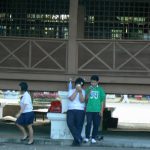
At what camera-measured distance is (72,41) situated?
16812mm

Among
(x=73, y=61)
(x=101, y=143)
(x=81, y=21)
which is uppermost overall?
(x=81, y=21)

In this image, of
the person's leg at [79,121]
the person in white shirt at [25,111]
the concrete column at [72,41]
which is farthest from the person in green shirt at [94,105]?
the concrete column at [72,41]

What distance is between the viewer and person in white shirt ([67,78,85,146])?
573 inches

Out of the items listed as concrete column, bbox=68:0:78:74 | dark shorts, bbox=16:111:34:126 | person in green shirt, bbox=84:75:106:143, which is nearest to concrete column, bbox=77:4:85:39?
concrete column, bbox=68:0:78:74

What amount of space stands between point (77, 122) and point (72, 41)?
3121 mm

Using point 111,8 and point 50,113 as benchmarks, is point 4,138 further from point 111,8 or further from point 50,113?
point 111,8

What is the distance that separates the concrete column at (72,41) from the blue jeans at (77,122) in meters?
2.42

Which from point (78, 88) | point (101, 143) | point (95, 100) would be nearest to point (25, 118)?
point (78, 88)

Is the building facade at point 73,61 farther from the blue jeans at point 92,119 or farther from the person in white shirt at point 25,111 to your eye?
the person in white shirt at point 25,111

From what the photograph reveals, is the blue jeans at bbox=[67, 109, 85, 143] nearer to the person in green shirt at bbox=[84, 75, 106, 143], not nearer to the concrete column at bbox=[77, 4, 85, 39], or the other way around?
the person in green shirt at bbox=[84, 75, 106, 143]

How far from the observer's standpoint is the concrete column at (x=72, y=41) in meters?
16.7

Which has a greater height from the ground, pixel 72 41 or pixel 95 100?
pixel 72 41

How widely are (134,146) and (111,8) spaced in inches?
259

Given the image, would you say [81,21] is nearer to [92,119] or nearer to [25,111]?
[92,119]
